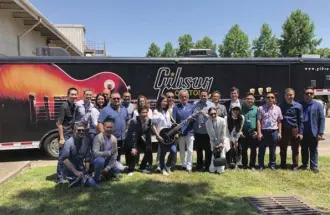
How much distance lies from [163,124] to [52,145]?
11.0 ft

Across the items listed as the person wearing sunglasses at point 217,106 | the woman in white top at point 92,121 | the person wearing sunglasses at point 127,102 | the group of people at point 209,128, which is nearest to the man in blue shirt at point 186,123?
the group of people at point 209,128

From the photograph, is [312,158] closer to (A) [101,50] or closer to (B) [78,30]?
(B) [78,30]

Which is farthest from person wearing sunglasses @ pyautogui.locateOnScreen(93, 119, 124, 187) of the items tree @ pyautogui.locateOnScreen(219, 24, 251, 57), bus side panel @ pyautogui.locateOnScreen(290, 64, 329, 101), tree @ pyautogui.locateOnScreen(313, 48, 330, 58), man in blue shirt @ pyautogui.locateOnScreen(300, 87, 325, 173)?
tree @ pyautogui.locateOnScreen(219, 24, 251, 57)

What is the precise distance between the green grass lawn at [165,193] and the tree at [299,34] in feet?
88.6

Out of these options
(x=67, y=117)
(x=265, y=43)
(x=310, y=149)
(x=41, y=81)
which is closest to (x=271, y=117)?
(x=310, y=149)

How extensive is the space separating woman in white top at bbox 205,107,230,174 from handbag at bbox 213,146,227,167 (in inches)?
1.9

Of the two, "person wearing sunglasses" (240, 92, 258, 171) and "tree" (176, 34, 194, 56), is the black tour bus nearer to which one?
"person wearing sunglasses" (240, 92, 258, 171)

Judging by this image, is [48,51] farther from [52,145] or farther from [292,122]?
[292,122]

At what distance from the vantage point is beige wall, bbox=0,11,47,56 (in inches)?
408

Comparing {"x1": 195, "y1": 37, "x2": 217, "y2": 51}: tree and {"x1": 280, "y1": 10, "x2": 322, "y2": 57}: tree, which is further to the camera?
{"x1": 195, "y1": 37, "x2": 217, "y2": 51}: tree

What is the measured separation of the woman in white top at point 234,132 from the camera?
5.90 meters

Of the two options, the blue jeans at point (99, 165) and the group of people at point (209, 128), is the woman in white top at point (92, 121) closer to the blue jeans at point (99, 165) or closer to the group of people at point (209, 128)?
the group of people at point (209, 128)

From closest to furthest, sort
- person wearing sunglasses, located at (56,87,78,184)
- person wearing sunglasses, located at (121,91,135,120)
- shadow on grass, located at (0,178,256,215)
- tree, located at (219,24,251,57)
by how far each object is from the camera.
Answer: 1. shadow on grass, located at (0,178,256,215)
2. person wearing sunglasses, located at (56,87,78,184)
3. person wearing sunglasses, located at (121,91,135,120)
4. tree, located at (219,24,251,57)

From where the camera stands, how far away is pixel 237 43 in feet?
133
